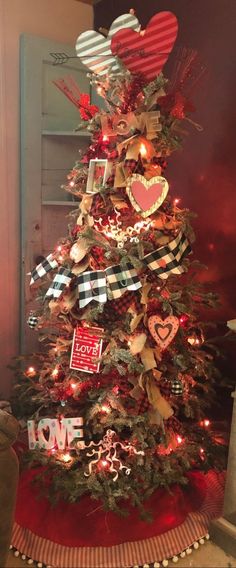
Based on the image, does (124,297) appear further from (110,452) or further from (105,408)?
(110,452)

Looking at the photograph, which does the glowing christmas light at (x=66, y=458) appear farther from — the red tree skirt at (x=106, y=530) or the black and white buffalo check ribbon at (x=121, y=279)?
the black and white buffalo check ribbon at (x=121, y=279)

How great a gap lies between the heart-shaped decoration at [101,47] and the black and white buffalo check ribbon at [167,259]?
677 millimetres

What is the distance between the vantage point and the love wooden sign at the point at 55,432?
1.81m

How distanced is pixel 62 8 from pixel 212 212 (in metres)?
1.45

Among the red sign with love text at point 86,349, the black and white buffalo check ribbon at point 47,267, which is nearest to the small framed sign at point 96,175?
the black and white buffalo check ribbon at point 47,267

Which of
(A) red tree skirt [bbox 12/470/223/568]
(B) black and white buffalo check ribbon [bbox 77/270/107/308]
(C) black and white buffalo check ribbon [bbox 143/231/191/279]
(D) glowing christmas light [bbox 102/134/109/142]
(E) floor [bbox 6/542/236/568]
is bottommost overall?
(E) floor [bbox 6/542/236/568]

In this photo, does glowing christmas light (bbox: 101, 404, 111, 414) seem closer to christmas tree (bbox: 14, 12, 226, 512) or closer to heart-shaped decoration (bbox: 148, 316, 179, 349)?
christmas tree (bbox: 14, 12, 226, 512)

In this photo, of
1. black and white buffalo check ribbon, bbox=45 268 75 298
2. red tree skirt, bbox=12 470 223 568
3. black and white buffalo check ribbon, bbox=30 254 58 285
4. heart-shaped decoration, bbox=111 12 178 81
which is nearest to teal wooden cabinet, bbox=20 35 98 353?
black and white buffalo check ribbon, bbox=30 254 58 285

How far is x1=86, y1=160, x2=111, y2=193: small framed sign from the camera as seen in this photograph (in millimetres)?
1737

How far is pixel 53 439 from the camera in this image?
1839 mm

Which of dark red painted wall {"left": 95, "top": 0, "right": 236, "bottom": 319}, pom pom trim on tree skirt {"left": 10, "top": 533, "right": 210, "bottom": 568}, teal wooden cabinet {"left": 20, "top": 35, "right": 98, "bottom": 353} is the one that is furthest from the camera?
teal wooden cabinet {"left": 20, "top": 35, "right": 98, "bottom": 353}

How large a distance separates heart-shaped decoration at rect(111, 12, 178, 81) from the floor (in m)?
1.74

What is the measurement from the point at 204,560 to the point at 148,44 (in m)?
1.85

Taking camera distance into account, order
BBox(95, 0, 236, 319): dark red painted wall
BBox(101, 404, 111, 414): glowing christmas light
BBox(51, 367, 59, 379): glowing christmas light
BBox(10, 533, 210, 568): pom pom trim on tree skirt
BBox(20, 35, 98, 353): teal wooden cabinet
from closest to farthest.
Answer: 1. BBox(10, 533, 210, 568): pom pom trim on tree skirt
2. BBox(101, 404, 111, 414): glowing christmas light
3. BBox(51, 367, 59, 379): glowing christmas light
4. BBox(95, 0, 236, 319): dark red painted wall
5. BBox(20, 35, 98, 353): teal wooden cabinet
